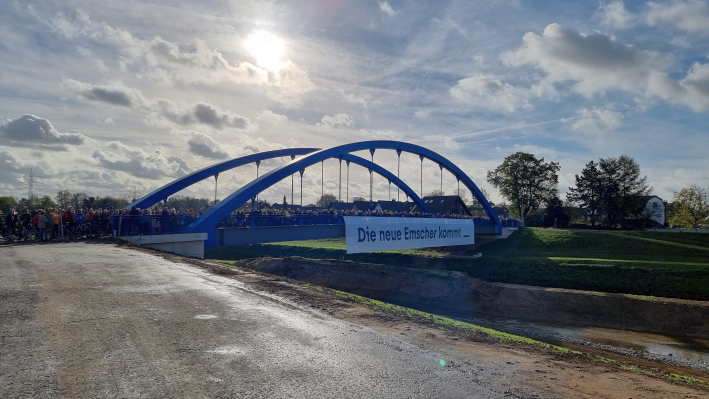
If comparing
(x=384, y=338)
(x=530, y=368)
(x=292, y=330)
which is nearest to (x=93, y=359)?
(x=292, y=330)

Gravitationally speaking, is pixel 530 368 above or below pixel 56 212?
below

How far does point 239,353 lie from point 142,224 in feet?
47.8

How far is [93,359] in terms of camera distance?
5.28 metres

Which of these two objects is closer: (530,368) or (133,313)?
(530,368)

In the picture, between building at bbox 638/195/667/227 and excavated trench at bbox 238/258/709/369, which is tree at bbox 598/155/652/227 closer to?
building at bbox 638/195/667/227

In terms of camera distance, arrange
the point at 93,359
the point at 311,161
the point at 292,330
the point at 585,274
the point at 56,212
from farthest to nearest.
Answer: the point at 585,274
the point at 311,161
the point at 56,212
the point at 292,330
the point at 93,359

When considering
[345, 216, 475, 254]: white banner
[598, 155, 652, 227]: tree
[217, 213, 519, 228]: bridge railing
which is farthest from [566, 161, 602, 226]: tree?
[217, 213, 519, 228]: bridge railing

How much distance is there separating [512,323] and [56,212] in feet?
72.3

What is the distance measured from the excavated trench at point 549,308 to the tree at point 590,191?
3735 cm

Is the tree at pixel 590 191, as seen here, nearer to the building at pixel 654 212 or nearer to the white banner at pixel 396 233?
the building at pixel 654 212

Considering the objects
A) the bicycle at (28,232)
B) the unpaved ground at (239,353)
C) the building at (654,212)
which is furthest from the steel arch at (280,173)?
the building at (654,212)

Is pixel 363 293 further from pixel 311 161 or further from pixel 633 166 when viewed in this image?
pixel 633 166

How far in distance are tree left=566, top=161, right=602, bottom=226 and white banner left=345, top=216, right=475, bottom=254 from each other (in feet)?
105

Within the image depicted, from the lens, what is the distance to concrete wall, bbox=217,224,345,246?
65.2ft
